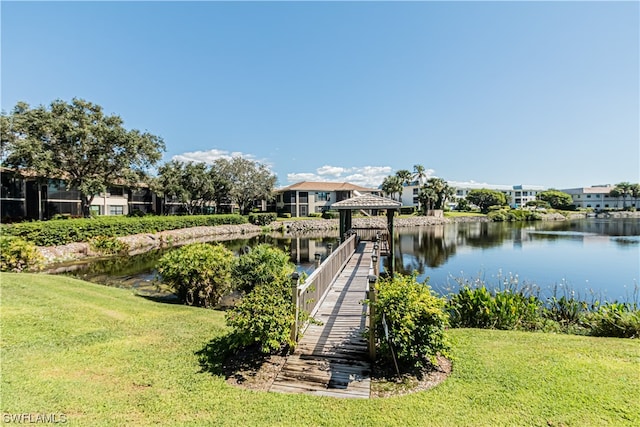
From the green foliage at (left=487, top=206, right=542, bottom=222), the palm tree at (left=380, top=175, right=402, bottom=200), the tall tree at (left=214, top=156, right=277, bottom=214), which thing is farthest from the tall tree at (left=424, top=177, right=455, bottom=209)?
the tall tree at (left=214, top=156, right=277, bottom=214)

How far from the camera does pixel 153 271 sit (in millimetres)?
16594

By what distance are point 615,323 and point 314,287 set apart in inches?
256

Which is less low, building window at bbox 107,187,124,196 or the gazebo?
building window at bbox 107,187,124,196

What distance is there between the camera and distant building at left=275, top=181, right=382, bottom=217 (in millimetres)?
58188

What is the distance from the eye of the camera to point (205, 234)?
3662 centimetres

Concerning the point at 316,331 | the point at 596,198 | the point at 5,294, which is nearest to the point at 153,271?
the point at 5,294

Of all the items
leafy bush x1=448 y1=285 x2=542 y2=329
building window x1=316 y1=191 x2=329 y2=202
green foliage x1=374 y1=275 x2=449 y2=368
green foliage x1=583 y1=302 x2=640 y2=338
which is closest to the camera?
green foliage x1=374 y1=275 x2=449 y2=368

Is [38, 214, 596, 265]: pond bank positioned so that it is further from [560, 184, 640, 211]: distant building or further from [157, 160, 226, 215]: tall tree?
[560, 184, 640, 211]: distant building

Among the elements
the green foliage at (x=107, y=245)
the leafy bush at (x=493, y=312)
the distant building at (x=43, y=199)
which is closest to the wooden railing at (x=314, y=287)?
the leafy bush at (x=493, y=312)

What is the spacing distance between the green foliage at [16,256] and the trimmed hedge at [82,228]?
490cm

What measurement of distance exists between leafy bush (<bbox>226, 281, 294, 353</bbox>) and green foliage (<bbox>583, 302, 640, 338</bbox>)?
22.7 feet

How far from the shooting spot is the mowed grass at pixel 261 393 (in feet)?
12.2

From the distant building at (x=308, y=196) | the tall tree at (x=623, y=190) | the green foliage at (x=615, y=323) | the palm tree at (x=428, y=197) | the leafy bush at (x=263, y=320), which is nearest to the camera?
the leafy bush at (x=263, y=320)

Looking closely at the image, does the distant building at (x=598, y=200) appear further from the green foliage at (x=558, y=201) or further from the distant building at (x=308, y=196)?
the distant building at (x=308, y=196)
